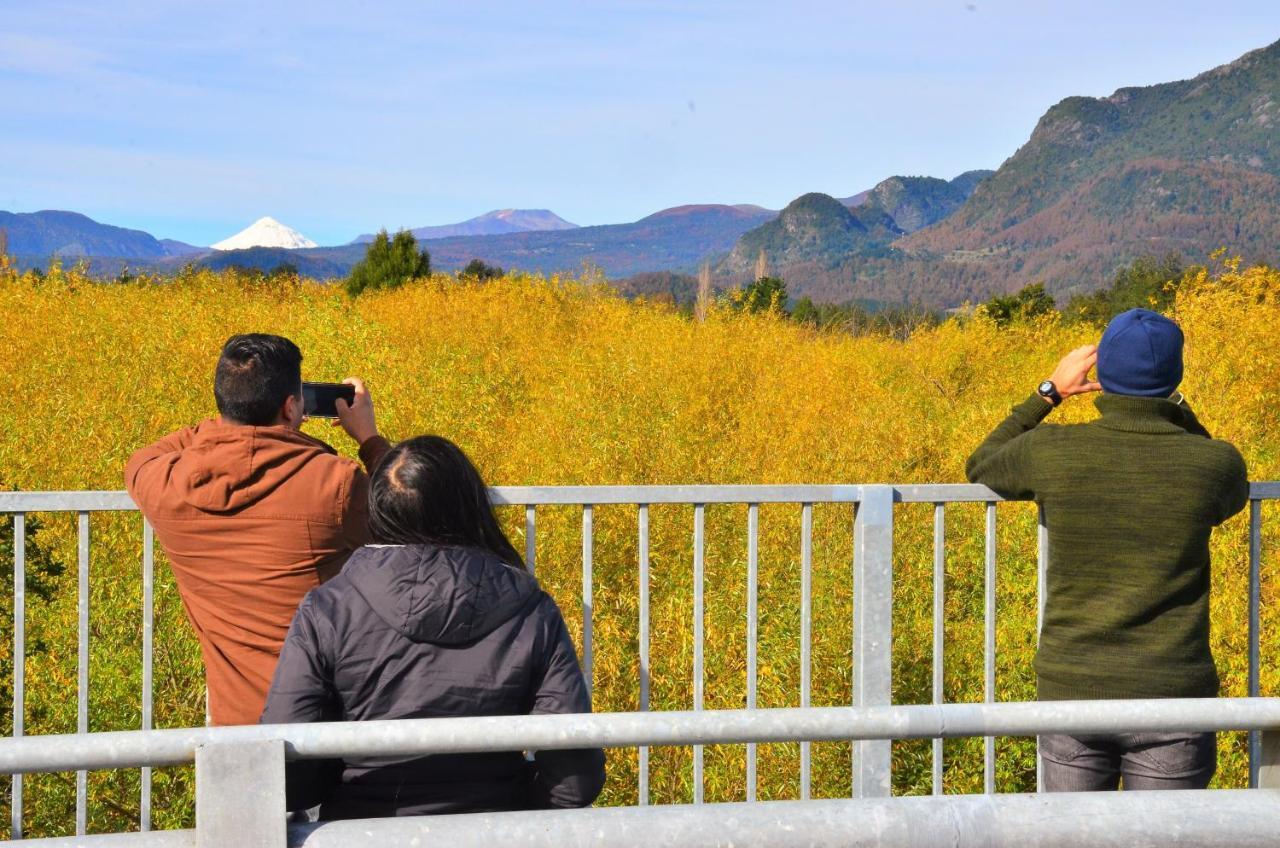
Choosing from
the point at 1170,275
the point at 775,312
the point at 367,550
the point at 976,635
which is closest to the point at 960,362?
the point at 775,312

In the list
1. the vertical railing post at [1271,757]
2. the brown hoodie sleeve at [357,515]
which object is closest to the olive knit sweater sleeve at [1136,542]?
the vertical railing post at [1271,757]

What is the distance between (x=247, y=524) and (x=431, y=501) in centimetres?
59

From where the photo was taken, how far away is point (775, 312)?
2147 centimetres

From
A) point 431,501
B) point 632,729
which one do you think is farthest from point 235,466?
point 632,729

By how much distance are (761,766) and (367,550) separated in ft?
23.4

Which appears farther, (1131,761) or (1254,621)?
(1254,621)

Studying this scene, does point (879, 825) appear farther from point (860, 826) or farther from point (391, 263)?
point (391, 263)

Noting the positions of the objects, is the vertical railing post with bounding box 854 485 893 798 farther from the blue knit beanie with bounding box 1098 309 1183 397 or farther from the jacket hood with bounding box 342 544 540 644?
the jacket hood with bounding box 342 544 540 644

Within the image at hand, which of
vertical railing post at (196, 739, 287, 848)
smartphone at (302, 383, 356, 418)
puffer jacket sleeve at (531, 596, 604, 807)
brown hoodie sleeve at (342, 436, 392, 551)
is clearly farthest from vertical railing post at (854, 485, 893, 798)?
vertical railing post at (196, 739, 287, 848)

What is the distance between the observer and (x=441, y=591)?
6.40 ft

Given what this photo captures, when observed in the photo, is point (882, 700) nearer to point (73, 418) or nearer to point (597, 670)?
point (597, 670)

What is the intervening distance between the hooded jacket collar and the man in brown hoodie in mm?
1557

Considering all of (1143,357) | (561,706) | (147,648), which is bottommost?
(147,648)

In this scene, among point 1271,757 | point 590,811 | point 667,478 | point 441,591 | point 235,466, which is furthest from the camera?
point 667,478
